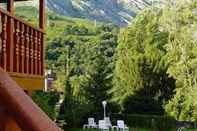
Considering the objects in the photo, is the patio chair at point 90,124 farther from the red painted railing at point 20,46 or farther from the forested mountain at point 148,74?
the red painted railing at point 20,46

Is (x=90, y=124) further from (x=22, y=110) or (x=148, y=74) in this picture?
(x=22, y=110)

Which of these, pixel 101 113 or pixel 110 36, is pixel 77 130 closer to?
pixel 101 113

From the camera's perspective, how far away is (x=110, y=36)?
52.1 m

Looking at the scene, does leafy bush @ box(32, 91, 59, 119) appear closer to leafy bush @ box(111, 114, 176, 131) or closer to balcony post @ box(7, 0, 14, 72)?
balcony post @ box(7, 0, 14, 72)

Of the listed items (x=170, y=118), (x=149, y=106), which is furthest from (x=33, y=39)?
(x=149, y=106)

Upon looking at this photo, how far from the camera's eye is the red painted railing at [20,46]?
5.00 meters

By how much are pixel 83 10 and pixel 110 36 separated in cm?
12873

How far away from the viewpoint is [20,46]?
5582 mm

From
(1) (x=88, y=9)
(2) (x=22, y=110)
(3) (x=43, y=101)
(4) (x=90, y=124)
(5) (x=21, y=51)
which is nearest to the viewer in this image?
(2) (x=22, y=110)

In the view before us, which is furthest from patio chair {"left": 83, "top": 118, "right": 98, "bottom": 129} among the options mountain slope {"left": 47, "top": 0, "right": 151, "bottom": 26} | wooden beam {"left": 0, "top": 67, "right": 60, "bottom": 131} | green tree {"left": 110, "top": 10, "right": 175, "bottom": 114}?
mountain slope {"left": 47, "top": 0, "right": 151, "bottom": 26}

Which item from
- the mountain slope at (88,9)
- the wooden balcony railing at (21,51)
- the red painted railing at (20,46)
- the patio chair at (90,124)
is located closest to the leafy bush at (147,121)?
the patio chair at (90,124)

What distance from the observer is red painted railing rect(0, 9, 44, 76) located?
5000 millimetres

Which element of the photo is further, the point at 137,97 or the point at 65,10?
the point at 65,10

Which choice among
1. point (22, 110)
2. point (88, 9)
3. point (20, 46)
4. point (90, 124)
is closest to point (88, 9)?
point (88, 9)
